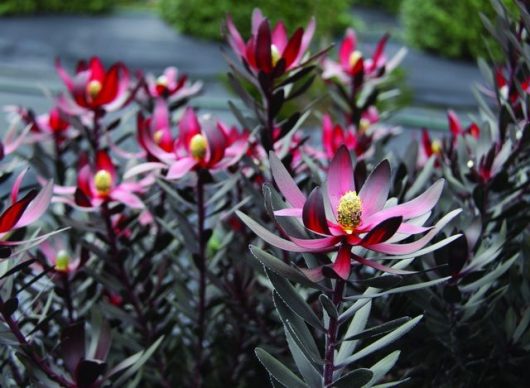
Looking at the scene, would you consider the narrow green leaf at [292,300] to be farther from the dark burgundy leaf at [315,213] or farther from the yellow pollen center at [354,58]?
the yellow pollen center at [354,58]

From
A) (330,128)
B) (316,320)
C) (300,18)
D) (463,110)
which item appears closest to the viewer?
(316,320)

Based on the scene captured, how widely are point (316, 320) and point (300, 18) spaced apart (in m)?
7.33

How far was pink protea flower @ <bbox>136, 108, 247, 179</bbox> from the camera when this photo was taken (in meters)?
1.00

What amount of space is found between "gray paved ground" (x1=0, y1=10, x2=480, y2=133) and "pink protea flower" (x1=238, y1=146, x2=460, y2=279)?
269cm

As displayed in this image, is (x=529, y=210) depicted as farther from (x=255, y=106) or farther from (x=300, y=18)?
(x=300, y=18)

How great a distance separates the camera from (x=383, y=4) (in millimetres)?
11898

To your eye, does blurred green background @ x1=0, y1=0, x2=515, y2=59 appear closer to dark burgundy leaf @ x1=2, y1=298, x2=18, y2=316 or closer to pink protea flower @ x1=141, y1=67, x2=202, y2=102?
pink protea flower @ x1=141, y1=67, x2=202, y2=102

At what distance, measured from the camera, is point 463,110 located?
4.89 m

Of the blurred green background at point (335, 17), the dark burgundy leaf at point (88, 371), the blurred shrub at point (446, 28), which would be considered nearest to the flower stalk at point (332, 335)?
the dark burgundy leaf at point (88, 371)

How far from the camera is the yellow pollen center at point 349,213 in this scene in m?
0.69

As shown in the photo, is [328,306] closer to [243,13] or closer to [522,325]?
[522,325]

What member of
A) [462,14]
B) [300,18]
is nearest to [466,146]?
[462,14]

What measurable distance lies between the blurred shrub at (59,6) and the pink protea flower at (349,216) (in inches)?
382

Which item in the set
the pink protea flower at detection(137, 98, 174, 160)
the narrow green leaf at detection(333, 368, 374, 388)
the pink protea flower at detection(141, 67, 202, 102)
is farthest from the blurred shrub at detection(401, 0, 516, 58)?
the narrow green leaf at detection(333, 368, 374, 388)
